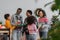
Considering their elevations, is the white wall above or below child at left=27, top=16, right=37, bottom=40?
above

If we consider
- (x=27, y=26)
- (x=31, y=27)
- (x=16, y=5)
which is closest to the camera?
(x=31, y=27)

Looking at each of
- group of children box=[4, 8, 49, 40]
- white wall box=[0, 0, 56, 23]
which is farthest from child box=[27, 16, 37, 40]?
white wall box=[0, 0, 56, 23]

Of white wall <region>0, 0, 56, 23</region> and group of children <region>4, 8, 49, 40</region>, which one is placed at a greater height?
white wall <region>0, 0, 56, 23</region>

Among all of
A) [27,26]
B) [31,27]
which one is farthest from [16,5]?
[31,27]

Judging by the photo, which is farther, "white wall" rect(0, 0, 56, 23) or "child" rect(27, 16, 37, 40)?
"white wall" rect(0, 0, 56, 23)

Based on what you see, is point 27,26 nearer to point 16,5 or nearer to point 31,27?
point 31,27

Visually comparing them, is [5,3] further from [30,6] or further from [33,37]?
[33,37]

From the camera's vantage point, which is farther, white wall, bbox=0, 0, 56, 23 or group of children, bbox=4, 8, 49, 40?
white wall, bbox=0, 0, 56, 23

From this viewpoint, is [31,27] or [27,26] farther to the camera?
[27,26]

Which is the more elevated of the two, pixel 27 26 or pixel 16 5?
pixel 16 5

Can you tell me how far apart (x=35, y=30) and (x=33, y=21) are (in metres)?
0.23

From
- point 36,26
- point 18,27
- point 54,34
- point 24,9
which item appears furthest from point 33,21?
point 54,34

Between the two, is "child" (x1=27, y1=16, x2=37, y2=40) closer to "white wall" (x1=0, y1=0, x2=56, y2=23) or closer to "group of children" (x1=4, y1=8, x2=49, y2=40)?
"group of children" (x1=4, y1=8, x2=49, y2=40)

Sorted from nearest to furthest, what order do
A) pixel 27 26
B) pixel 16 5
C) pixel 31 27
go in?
pixel 31 27 → pixel 27 26 → pixel 16 5
